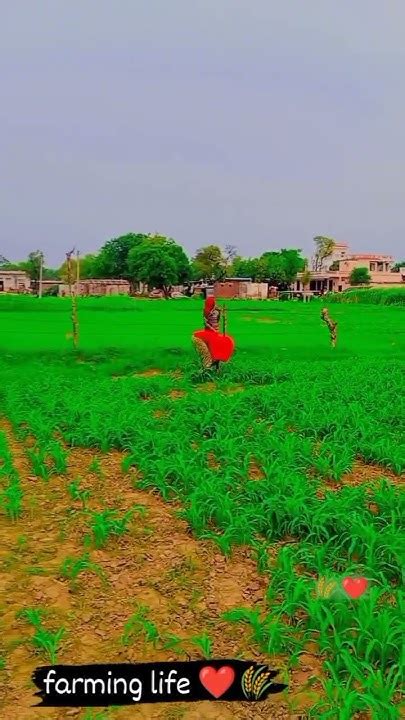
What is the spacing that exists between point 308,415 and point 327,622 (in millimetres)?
4935

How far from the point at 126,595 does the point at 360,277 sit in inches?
2711

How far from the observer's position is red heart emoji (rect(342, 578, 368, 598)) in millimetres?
3621

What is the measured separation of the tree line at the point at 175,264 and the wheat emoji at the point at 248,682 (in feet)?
170

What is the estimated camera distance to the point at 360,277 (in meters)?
69.4

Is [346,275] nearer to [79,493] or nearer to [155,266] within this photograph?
[155,266]

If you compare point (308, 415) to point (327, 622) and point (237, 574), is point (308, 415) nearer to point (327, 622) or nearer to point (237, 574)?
point (237, 574)

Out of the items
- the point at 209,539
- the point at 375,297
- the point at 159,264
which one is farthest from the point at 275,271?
the point at 209,539

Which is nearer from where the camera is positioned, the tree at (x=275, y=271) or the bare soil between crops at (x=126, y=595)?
the bare soil between crops at (x=126, y=595)

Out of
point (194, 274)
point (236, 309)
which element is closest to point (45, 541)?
point (236, 309)

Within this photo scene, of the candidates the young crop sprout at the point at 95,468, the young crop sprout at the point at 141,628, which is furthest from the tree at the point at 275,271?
the young crop sprout at the point at 141,628

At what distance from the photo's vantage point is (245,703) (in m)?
2.97

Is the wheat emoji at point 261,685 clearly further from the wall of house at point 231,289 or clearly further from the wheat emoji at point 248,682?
the wall of house at point 231,289

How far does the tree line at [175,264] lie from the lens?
56.0 m

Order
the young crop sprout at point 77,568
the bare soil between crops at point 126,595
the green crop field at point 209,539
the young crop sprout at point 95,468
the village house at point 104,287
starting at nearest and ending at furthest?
the bare soil between crops at point 126,595
the green crop field at point 209,539
the young crop sprout at point 77,568
the young crop sprout at point 95,468
the village house at point 104,287
